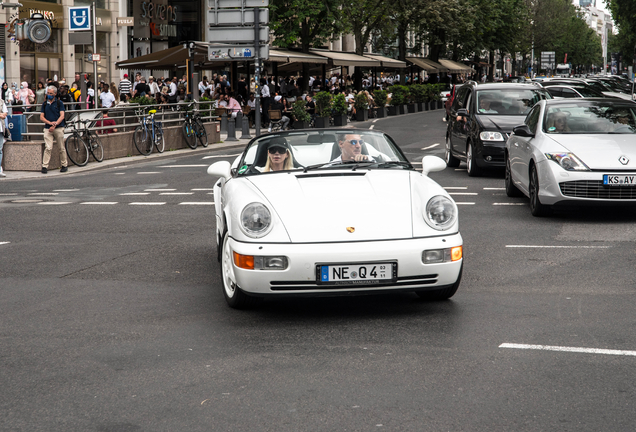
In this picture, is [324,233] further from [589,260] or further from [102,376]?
[589,260]

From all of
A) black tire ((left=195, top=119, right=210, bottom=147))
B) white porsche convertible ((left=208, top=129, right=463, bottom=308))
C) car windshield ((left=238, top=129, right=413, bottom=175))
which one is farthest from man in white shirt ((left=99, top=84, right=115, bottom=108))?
white porsche convertible ((left=208, top=129, right=463, bottom=308))

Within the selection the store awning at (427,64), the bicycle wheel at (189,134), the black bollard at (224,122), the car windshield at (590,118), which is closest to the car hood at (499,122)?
the car windshield at (590,118)

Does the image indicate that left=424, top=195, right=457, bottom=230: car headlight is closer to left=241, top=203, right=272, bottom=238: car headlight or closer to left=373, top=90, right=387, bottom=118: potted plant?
left=241, top=203, right=272, bottom=238: car headlight

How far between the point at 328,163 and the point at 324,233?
127 cm

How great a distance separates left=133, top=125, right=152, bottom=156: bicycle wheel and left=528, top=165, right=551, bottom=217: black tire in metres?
14.0

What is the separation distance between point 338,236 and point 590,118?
709 centimetres

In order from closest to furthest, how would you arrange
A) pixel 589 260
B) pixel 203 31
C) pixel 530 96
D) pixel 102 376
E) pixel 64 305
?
1. pixel 102 376
2. pixel 64 305
3. pixel 589 260
4. pixel 530 96
5. pixel 203 31

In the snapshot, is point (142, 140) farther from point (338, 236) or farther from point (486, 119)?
point (338, 236)

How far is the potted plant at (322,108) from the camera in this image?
3441cm

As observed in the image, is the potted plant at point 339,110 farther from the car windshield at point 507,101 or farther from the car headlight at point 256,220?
the car headlight at point 256,220

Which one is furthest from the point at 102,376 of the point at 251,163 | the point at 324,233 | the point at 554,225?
the point at 554,225

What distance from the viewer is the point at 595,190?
10.2 meters

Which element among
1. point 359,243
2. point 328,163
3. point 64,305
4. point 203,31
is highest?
point 203,31

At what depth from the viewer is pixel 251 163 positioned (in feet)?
23.4
